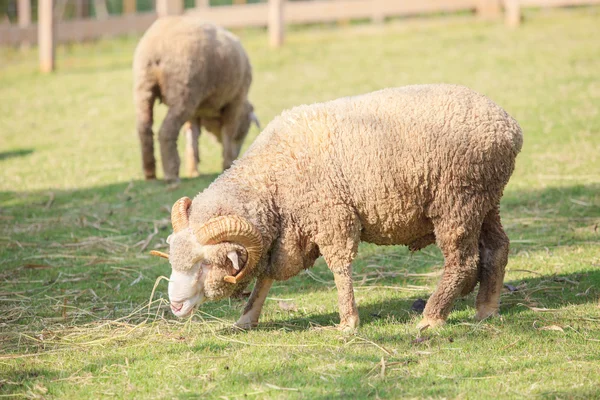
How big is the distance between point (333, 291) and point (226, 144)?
189 inches

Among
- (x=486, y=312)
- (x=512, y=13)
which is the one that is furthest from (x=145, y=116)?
(x=512, y=13)

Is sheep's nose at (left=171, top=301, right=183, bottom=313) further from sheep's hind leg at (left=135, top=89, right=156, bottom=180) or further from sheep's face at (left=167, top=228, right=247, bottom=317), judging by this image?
sheep's hind leg at (left=135, top=89, right=156, bottom=180)

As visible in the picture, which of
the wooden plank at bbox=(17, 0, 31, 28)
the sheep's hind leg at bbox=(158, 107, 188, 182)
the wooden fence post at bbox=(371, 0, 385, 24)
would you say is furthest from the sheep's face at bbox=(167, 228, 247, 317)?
the wooden plank at bbox=(17, 0, 31, 28)

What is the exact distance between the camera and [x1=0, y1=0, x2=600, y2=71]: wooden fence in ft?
63.2

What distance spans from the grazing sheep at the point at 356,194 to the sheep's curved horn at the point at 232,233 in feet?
0.04

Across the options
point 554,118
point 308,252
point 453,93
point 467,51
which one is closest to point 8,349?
point 308,252

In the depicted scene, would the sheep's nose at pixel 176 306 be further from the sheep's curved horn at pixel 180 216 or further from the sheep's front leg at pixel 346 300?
the sheep's front leg at pixel 346 300

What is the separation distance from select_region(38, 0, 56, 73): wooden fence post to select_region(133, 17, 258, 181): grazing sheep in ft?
27.1

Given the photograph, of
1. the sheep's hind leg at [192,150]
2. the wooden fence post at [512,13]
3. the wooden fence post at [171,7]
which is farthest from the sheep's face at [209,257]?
the wooden fence post at [512,13]

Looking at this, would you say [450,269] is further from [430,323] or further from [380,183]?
[380,183]

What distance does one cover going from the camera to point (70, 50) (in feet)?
67.6

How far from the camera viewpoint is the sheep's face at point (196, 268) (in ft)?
18.0

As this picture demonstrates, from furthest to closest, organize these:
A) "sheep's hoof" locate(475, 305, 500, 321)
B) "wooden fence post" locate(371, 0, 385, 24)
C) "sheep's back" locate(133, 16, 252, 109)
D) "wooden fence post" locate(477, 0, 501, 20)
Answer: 1. "wooden fence post" locate(477, 0, 501, 20)
2. "wooden fence post" locate(371, 0, 385, 24)
3. "sheep's back" locate(133, 16, 252, 109)
4. "sheep's hoof" locate(475, 305, 500, 321)

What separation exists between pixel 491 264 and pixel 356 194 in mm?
1092
